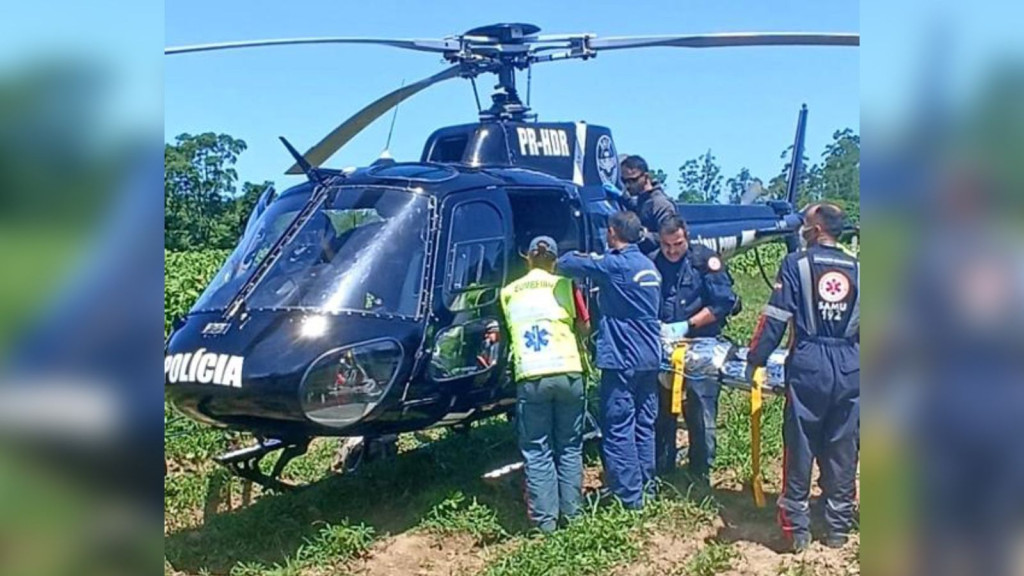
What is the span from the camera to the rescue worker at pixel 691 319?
4543 millimetres

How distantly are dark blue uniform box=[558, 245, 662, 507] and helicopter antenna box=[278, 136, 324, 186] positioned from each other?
1133mm

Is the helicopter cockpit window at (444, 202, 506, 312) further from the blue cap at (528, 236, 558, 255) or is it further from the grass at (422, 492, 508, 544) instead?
the grass at (422, 492, 508, 544)

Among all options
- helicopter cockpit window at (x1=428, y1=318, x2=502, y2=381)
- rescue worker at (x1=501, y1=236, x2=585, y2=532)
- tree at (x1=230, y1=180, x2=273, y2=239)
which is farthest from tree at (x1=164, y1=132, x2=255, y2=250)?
rescue worker at (x1=501, y1=236, x2=585, y2=532)

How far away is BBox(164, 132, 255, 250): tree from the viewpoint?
409cm

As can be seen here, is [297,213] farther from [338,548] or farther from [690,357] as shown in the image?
[690,357]

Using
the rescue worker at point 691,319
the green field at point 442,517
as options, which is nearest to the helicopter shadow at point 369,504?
the green field at point 442,517

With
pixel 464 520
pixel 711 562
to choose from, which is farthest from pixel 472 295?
pixel 711 562

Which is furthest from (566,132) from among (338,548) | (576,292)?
(338,548)

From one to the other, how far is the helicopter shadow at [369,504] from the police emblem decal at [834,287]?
1.62m

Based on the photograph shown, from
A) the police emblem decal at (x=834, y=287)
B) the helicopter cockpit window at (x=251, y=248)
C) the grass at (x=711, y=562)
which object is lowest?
the grass at (x=711, y=562)

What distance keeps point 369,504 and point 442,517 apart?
394mm

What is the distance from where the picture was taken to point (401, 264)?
440 cm

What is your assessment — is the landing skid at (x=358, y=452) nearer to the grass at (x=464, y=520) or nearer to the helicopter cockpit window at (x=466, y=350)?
the grass at (x=464, y=520)
